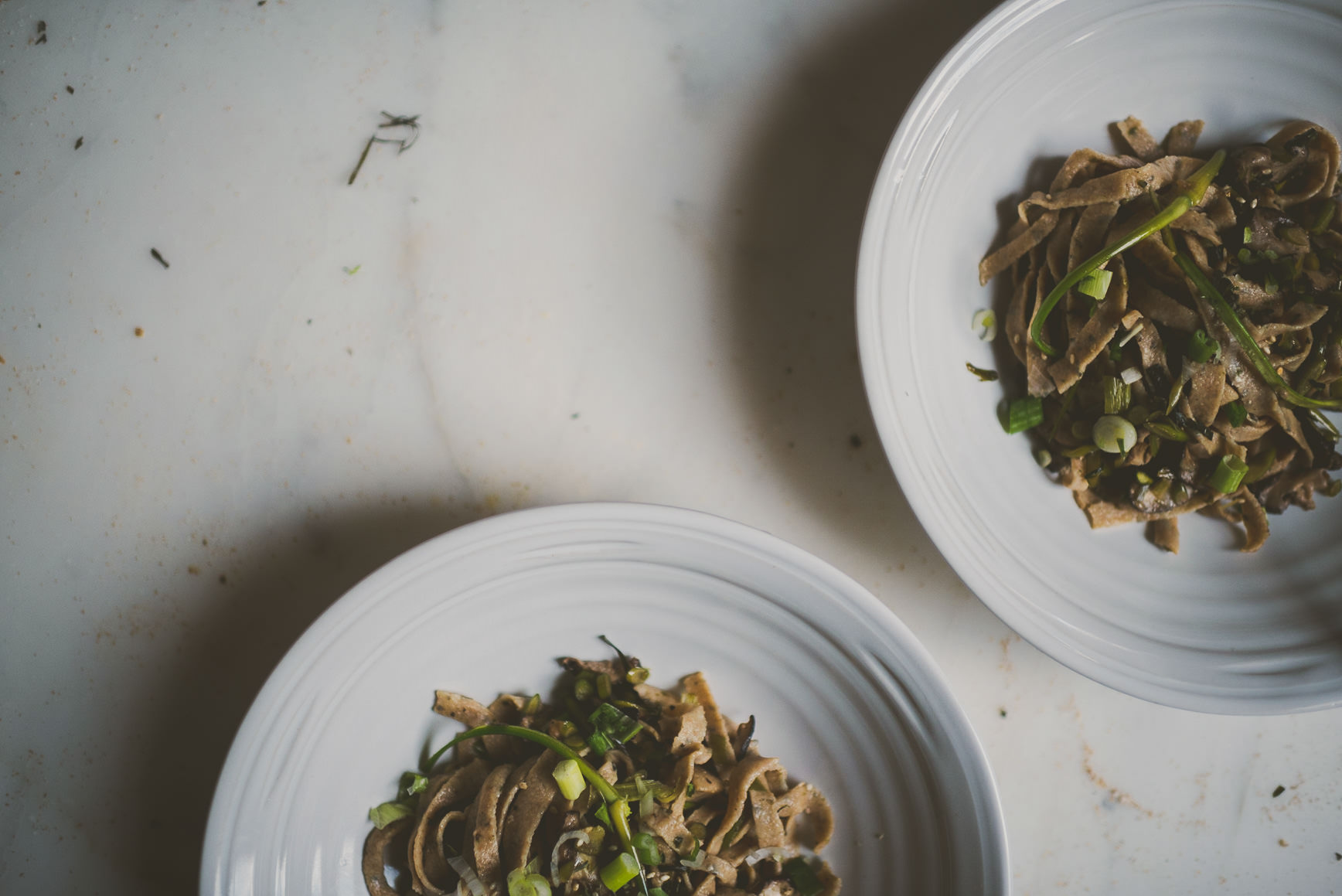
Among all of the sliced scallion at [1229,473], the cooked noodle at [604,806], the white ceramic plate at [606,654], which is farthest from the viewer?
the sliced scallion at [1229,473]

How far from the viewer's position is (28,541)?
5.41 feet

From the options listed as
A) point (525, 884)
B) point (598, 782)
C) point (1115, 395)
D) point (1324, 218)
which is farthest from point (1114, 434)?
point (525, 884)

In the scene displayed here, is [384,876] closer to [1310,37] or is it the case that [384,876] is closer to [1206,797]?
[1206,797]

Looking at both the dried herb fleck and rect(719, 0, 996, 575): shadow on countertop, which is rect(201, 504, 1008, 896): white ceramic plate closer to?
rect(719, 0, 996, 575): shadow on countertop

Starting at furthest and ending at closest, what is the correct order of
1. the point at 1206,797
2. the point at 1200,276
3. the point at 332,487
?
the point at 1206,797 → the point at 332,487 → the point at 1200,276

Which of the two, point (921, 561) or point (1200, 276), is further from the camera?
point (921, 561)

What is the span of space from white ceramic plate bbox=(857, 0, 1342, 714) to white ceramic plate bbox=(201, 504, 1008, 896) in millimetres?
279

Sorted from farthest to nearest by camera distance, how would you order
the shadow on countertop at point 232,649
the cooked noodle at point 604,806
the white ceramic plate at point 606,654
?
the shadow on countertop at point 232,649 < the cooked noodle at point 604,806 < the white ceramic plate at point 606,654

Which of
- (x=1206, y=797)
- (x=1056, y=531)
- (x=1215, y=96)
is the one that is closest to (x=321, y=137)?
(x=1056, y=531)

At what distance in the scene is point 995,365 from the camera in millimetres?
1574

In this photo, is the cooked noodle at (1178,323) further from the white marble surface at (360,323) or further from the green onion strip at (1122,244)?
the white marble surface at (360,323)

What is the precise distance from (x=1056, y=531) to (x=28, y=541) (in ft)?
7.38

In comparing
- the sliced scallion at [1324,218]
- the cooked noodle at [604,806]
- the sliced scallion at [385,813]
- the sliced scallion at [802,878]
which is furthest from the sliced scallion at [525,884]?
the sliced scallion at [1324,218]

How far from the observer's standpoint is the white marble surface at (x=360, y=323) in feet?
5.29
